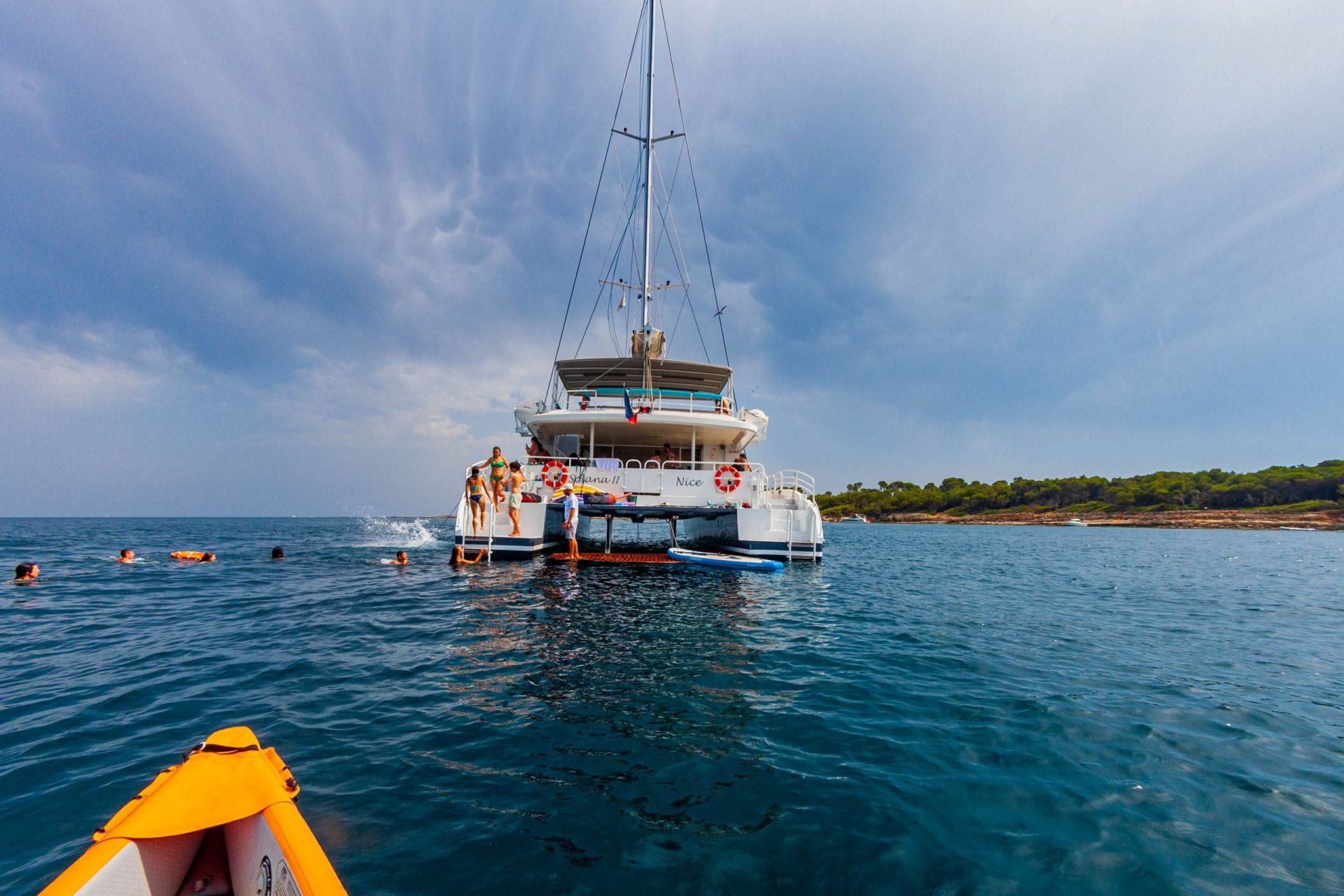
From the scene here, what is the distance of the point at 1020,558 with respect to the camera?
21797 mm

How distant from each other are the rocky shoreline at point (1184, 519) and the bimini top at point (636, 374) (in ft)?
227

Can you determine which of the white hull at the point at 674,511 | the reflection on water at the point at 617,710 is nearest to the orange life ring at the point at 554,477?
the white hull at the point at 674,511

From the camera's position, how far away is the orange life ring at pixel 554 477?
14.3 metres

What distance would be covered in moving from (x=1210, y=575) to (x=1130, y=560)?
5.53 meters

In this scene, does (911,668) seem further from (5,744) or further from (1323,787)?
(5,744)

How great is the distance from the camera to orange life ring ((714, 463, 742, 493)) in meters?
14.4

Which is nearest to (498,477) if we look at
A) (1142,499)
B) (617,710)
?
(617,710)

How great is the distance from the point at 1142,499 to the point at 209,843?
95342 millimetres

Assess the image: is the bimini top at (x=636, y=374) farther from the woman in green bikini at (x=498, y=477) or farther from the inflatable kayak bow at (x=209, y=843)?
the inflatable kayak bow at (x=209, y=843)

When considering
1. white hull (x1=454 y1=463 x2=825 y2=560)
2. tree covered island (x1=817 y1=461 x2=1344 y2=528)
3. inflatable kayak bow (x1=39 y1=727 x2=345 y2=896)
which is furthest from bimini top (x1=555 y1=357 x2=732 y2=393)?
tree covered island (x1=817 y1=461 x2=1344 y2=528)

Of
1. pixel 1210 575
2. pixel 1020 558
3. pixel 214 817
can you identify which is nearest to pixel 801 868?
pixel 214 817

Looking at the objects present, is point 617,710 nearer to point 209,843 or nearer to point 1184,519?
point 209,843

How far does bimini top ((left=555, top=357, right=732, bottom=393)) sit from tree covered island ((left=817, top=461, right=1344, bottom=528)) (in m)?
49.4

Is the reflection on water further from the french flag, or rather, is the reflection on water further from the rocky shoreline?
the rocky shoreline
